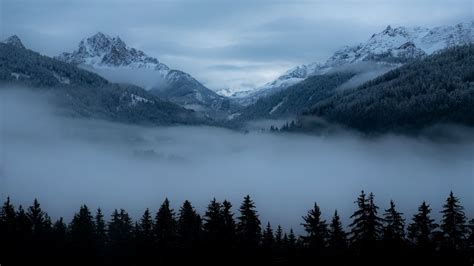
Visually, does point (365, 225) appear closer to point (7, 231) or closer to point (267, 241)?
point (267, 241)

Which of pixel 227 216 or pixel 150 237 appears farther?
pixel 150 237

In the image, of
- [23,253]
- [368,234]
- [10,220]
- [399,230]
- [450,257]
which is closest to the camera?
[450,257]

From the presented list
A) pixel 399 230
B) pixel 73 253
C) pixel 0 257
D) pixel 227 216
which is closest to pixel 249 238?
pixel 227 216

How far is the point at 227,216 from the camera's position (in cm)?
5553

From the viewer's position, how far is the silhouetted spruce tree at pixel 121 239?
62.0 m

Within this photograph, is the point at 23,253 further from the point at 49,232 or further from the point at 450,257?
the point at 450,257

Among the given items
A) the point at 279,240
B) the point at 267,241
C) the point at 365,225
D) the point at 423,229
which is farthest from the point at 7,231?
the point at 279,240

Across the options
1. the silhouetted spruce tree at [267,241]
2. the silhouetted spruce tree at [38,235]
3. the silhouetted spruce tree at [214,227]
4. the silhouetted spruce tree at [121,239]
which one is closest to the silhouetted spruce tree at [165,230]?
the silhouetted spruce tree at [121,239]

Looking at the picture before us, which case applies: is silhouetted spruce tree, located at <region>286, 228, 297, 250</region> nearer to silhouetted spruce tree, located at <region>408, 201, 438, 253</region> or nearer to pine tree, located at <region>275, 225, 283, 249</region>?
pine tree, located at <region>275, 225, 283, 249</region>

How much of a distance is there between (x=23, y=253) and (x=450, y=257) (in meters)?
33.7

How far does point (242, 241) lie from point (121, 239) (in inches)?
659

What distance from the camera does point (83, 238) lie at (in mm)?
63344

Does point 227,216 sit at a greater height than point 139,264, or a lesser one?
greater

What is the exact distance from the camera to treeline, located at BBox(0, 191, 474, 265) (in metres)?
49.5
